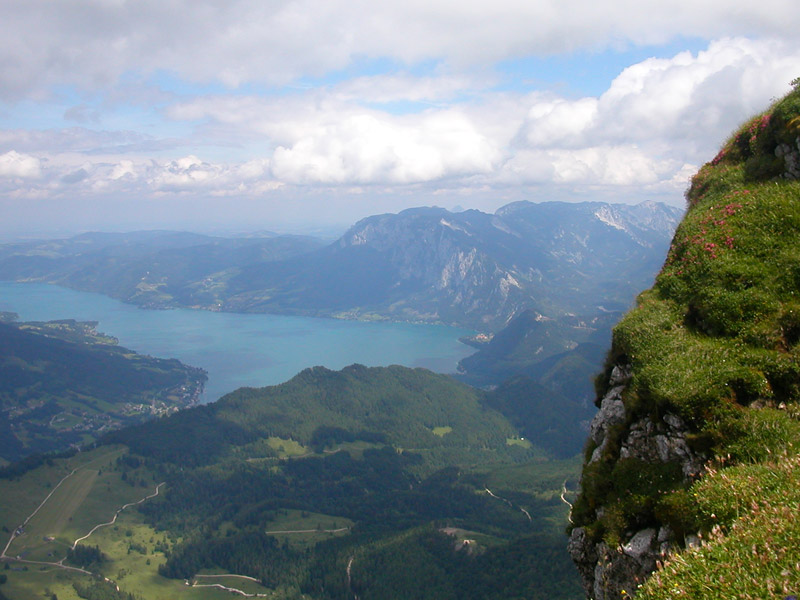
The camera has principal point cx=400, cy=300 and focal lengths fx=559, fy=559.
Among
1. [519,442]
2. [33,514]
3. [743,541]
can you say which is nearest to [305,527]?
[33,514]

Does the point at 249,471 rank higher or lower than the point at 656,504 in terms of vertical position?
lower

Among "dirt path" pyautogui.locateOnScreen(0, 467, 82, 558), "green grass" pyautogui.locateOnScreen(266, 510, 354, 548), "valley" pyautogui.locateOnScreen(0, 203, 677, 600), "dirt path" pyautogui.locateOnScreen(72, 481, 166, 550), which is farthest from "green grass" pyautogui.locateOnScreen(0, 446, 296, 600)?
"dirt path" pyautogui.locateOnScreen(72, 481, 166, 550)

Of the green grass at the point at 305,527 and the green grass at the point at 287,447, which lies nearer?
the green grass at the point at 305,527

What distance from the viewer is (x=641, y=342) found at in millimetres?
13250

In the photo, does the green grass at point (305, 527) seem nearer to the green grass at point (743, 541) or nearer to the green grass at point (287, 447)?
the green grass at point (287, 447)

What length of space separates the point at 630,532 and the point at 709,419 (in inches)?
99.7

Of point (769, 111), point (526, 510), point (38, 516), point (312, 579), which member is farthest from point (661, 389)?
point (38, 516)

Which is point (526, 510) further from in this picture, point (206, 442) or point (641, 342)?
point (641, 342)

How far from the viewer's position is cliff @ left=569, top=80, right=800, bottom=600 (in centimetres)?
733

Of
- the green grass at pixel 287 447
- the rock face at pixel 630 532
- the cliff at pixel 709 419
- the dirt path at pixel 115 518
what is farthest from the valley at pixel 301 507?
the rock face at pixel 630 532

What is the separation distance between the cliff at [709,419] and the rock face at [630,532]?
3cm

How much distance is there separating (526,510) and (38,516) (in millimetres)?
109481

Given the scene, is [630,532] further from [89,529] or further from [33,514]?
[33,514]

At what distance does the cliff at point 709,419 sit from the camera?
289 inches
